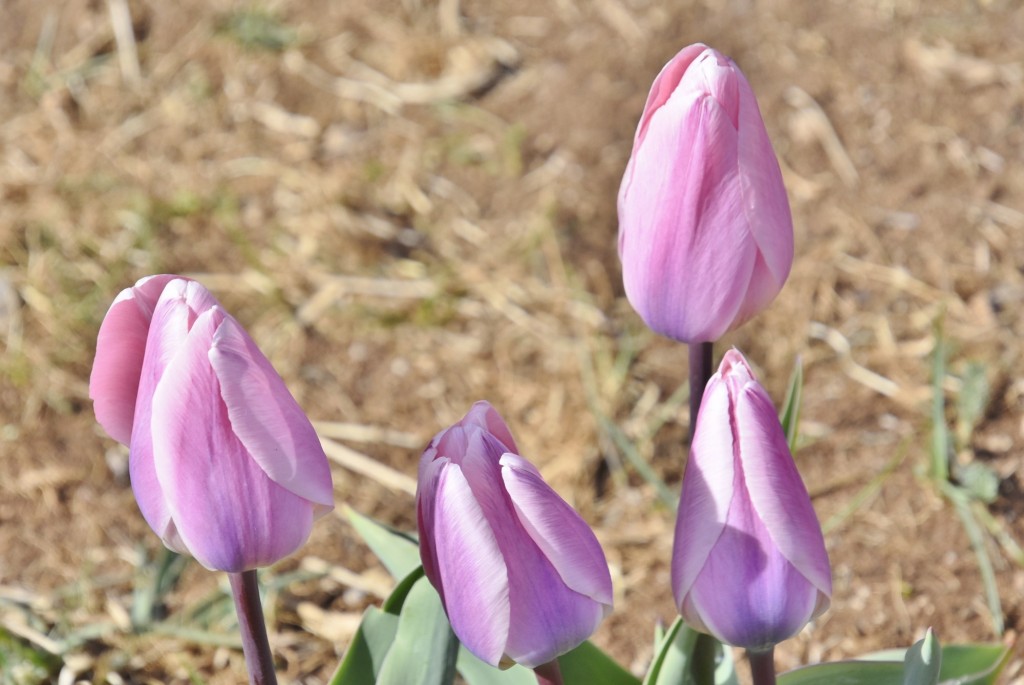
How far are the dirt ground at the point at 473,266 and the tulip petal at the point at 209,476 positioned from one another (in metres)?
0.80

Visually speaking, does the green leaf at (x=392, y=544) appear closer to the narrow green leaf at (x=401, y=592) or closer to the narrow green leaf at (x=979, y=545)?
the narrow green leaf at (x=401, y=592)

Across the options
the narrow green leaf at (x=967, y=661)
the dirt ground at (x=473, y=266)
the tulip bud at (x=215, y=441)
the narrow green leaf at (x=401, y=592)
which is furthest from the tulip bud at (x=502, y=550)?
the dirt ground at (x=473, y=266)

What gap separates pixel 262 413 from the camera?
0.89 meters

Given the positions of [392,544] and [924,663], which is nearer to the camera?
[924,663]

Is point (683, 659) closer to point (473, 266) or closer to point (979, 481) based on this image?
point (979, 481)

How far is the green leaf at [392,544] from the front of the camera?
1272 millimetres

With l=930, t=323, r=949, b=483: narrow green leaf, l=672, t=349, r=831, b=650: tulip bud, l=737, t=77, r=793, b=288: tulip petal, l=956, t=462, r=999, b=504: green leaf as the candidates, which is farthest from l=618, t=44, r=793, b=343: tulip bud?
l=956, t=462, r=999, b=504: green leaf

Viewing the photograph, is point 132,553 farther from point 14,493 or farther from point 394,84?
point 394,84

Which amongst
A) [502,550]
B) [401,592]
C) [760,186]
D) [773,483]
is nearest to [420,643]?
[401,592]

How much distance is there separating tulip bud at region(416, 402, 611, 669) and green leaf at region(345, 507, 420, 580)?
0.36 metres

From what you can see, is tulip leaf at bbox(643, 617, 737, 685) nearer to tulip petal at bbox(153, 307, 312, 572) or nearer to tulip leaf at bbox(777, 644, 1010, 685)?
tulip leaf at bbox(777, 644, 1010, 685)

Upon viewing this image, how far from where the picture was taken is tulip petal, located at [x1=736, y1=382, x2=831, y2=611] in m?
0.88

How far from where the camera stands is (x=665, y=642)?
1.08m

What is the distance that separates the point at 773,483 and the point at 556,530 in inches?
6.1
